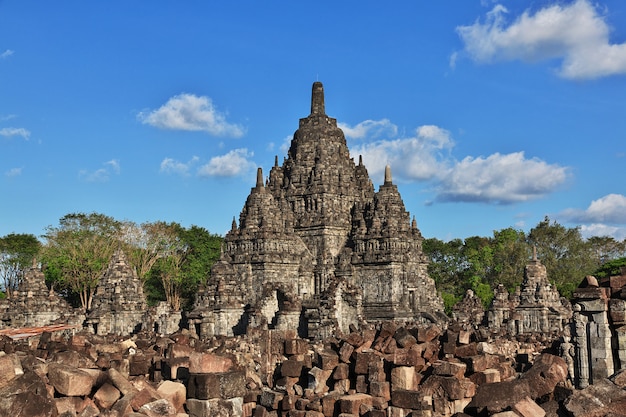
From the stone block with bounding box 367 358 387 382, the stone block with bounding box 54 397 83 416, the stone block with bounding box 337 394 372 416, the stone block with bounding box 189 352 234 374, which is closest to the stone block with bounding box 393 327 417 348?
the stone block with bounding box 367 358 387 382

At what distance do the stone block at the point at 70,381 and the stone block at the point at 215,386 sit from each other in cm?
138

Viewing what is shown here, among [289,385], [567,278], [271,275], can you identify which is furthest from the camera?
[567,278]

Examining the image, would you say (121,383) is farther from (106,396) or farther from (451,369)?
(451,369)

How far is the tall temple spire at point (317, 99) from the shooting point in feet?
146

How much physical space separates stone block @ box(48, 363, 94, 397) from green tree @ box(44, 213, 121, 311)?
3516cm

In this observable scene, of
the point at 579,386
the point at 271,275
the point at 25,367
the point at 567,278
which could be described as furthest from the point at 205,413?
the point at 567,278

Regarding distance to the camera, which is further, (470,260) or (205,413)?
(470,260)

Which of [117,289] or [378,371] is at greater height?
[117,289]

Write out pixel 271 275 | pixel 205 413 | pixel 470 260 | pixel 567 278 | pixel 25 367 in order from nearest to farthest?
pixel 205 413, pixel 25 367, pixel 271 275, pixel 567 278, pixel 470 260

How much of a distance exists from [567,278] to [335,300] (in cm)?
3245

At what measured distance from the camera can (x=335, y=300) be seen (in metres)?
24.3

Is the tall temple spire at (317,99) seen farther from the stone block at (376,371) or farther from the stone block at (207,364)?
the stone block at (207,364)

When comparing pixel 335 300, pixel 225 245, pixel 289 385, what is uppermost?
pixel 225 245

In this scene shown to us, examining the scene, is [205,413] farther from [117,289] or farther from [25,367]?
[117,289]
